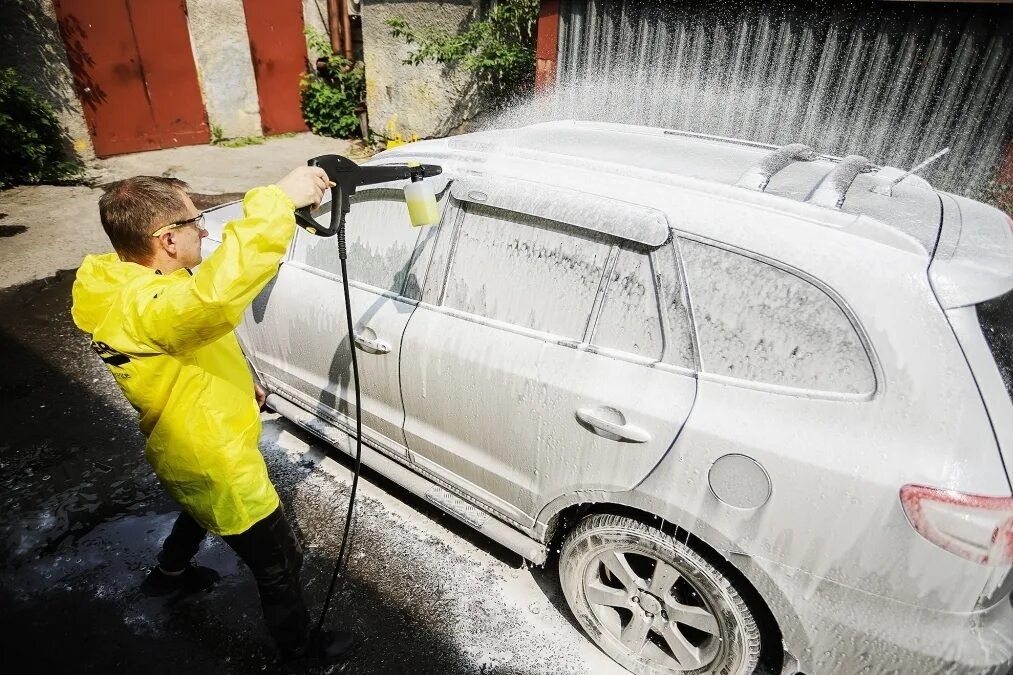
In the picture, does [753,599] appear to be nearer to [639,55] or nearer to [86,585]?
[86,585]

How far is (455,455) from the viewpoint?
252 centimetres

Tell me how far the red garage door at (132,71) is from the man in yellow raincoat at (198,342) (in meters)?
Result: 8.40

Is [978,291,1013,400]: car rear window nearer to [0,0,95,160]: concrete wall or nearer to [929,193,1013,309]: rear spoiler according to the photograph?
[929,193,1013,309]: rear spoiler

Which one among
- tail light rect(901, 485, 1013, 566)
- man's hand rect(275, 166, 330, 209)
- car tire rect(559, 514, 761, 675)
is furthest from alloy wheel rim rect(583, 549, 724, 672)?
man's hand rect(275, 166, 330, 209)

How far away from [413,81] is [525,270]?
7.54 meters

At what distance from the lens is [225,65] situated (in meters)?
9.55

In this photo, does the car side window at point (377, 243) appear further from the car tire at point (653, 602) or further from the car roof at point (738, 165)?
the car tire at point (653, 602)

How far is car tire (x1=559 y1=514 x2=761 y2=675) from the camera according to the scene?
198 cm

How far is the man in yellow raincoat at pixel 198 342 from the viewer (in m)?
1.57

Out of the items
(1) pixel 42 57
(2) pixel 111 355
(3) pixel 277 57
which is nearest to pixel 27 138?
(1) pixel 42 57

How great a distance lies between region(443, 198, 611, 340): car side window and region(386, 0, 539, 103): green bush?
18.8 feet

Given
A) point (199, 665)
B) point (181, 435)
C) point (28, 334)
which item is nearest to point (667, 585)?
point (181, 435)

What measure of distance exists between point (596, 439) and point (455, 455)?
0.73 meters

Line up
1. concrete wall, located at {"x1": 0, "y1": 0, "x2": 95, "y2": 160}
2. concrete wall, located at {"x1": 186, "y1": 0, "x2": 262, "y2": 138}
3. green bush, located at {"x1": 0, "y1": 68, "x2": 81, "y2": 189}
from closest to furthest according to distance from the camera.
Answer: green bush, located at {"x1": 0, "y1": 68, "x2": 81, "y2": 189} < concrete wall, located at {"x1": 0, "y1": 0, "x2": 95, "y2": 160} < concrete wall, located at {"x1": 186, "y1": 0, "x2": 262, "y2": 138}
